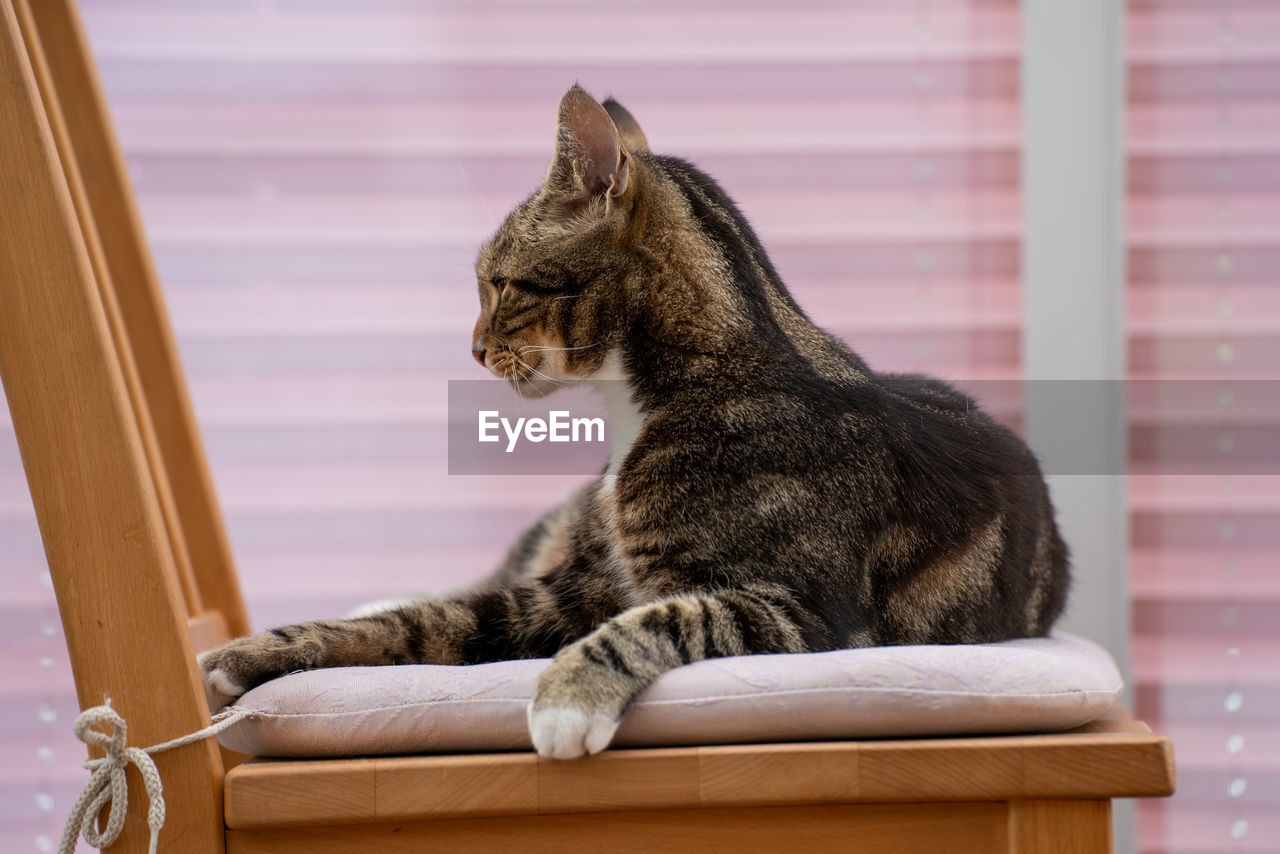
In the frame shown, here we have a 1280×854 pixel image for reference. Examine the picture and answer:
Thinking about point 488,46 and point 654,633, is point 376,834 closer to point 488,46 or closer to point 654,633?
point 654,633

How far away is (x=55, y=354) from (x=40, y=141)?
156 mm

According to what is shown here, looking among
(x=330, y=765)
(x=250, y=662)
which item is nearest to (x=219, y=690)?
(x=250, y=662)

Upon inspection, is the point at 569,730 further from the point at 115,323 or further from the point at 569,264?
the point at 115,323

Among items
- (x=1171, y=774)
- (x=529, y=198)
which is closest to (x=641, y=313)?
(x=529, y=198)

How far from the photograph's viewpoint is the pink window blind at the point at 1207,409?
61.7 inches

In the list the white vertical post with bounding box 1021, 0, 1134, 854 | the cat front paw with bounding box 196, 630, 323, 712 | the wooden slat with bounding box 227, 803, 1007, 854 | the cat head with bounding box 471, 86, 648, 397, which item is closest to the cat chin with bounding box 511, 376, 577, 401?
the cat head with bounding box 471, 86, 648, 397

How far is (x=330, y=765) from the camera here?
727mm

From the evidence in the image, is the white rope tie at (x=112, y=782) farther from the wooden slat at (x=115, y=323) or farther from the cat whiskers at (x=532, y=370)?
the cat whiskers at (x=532, y=370)

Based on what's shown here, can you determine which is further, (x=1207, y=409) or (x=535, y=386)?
(x=1207, y=409)

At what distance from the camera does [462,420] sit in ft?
5.17

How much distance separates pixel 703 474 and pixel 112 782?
507 mm

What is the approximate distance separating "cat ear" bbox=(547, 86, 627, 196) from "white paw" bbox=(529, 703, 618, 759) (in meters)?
0.48

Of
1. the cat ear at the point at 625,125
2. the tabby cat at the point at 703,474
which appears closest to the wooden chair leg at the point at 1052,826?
the tabby cat at the point at 703,474

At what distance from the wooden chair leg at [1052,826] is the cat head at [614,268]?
0.45 m
